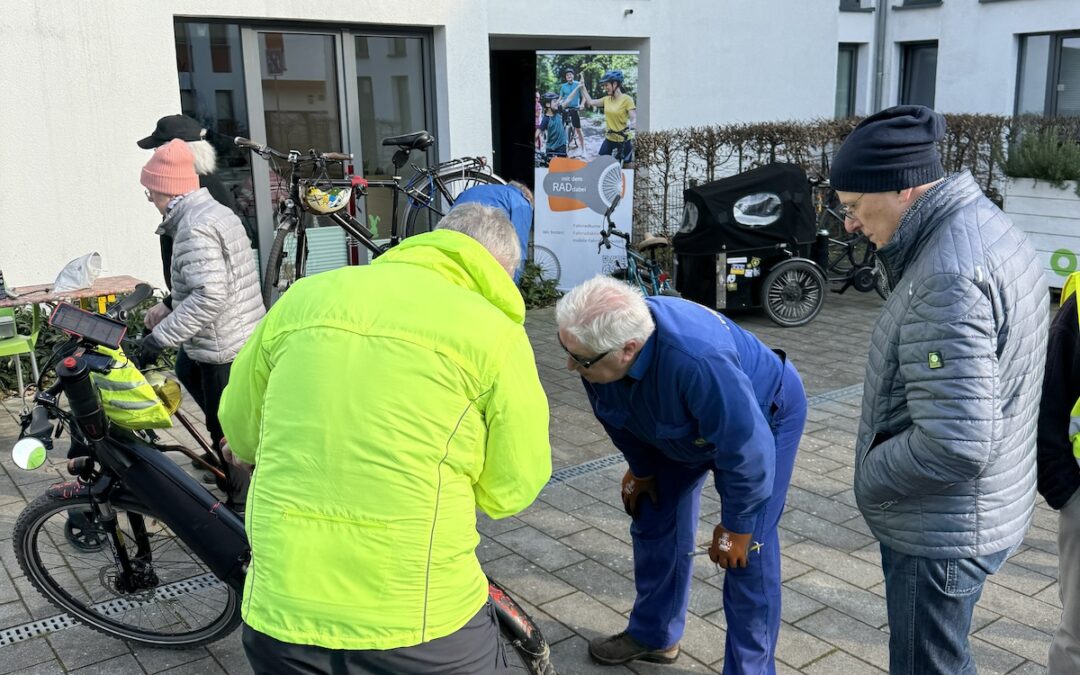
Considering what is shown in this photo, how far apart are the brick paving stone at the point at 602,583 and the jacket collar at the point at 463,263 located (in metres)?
2.18

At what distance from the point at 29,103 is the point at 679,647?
6.62 m

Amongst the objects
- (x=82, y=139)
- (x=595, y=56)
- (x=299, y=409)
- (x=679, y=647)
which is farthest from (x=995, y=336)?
(x=595, y=56)

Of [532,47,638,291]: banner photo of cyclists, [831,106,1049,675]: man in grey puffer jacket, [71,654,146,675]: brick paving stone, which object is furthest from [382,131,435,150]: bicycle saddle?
[831,106,1049,675]: man in grey puffer jacket

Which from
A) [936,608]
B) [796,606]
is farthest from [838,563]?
[936,608]

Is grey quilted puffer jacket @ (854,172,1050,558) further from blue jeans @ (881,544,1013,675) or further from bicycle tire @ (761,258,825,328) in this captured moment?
bicycle tire @ (761,258,825,328)

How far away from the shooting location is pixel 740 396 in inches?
107

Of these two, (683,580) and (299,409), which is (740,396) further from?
(299,409)

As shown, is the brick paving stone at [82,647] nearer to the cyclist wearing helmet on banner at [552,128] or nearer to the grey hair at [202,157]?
the grey hair at [202,157]

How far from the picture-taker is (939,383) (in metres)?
2.25

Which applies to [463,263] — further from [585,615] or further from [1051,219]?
[1051,219]

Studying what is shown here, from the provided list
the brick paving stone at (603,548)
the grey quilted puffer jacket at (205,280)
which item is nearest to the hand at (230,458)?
the grey quilted puffer jacket at (205,280)

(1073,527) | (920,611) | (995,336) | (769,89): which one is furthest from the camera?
(769,89)

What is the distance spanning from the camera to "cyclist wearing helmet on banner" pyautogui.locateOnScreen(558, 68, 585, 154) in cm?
988

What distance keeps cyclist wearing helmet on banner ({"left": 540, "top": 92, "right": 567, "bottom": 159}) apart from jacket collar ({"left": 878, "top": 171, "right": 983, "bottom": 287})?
7.75m
